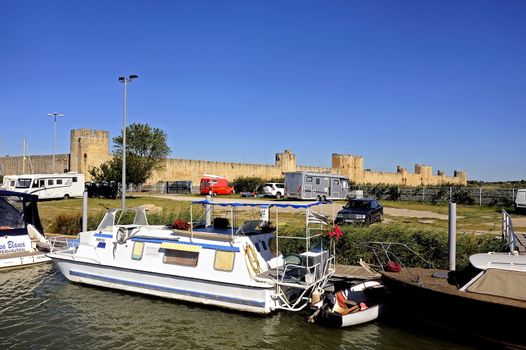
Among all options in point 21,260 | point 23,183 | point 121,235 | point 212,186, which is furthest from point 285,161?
point 121,235

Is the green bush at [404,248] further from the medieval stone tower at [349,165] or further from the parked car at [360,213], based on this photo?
the medieval stone tower at [349,165]

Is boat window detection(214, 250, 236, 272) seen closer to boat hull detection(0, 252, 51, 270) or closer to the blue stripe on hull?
the blue stripe on hull

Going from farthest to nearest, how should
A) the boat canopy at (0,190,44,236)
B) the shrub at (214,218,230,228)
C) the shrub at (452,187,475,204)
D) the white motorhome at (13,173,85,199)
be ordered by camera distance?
the shrub at (452,187,475,204) → the white motorhome at (13,173,85,199) → the boat canopy at (0,190,44,236) → the shrub at (214,218,230,228)

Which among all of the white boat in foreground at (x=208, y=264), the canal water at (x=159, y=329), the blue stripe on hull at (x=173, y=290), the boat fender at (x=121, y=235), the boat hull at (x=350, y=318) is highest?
the boat fender at (x=121, y=235)

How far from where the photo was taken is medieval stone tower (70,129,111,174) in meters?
45.8

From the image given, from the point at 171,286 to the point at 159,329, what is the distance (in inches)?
78.4

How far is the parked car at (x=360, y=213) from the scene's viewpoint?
67.1ft

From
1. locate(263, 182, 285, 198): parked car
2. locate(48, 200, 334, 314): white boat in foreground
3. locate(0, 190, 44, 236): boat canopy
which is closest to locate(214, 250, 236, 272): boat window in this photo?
locate(48, 200, 334, 314): white boat in foreground

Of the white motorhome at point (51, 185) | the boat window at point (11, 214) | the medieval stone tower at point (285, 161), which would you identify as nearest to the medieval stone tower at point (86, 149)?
the white motorhome at point (51, 185)

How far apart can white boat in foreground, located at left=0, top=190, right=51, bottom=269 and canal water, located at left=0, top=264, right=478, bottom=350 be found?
3428 mm

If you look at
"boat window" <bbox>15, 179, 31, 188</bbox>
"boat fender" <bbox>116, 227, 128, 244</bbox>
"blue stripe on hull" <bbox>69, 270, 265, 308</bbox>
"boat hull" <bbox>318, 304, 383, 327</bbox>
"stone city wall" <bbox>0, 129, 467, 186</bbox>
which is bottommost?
"boat hull" <bbox>318, 304, 383, 327</bbox>

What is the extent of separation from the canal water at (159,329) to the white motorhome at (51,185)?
78.8ft

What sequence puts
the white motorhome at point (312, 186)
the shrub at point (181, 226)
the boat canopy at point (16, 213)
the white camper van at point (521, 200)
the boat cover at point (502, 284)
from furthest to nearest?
the white motorhome at point (312, 186) → the white camper van at point (521, 200) → the boat canopy at point (16, 213) → the shrub at point (181, 226) → the boat cover at point (502, 284)

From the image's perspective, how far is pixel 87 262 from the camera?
44.6 feet
